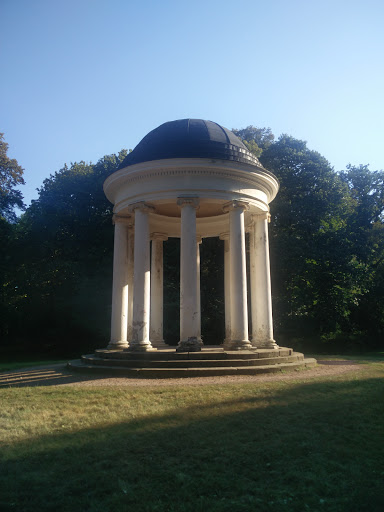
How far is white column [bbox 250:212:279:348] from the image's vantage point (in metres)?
20.0

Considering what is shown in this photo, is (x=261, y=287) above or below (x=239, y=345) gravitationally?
above

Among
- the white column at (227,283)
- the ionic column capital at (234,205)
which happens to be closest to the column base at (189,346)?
the white column at (227,283)

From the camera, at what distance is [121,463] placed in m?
6.38

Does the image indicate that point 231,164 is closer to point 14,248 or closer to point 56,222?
point 56,222

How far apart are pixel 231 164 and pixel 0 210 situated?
105 ft

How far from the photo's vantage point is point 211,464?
6352 mm

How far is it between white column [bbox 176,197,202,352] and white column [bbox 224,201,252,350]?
1.79m

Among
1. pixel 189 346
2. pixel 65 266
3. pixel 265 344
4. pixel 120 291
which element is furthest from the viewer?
pixel 65 266

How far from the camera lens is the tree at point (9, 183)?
137ft

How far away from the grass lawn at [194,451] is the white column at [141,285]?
20.6 ft

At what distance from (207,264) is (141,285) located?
756 inches

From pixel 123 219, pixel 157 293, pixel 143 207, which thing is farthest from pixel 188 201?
pixel 157 293

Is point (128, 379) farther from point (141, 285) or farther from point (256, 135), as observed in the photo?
point (256, 135)

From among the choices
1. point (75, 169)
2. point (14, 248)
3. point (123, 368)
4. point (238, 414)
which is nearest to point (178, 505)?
point (238, 414)
